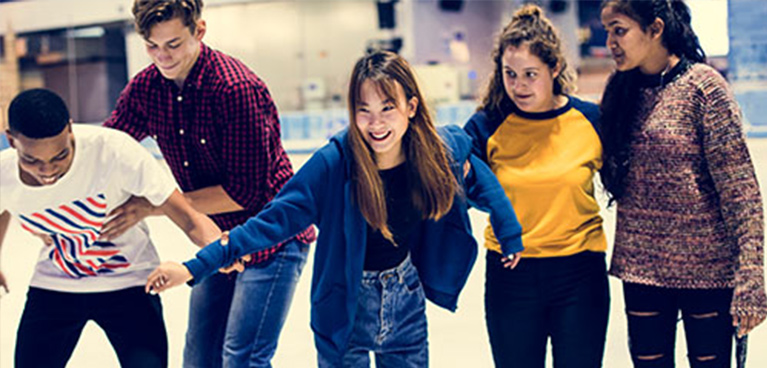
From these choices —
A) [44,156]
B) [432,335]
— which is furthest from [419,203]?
[432,335]

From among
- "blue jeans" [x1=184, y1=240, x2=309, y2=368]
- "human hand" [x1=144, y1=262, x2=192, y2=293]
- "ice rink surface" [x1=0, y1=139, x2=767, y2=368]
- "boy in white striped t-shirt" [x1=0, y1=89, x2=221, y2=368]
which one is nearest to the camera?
"human hand" [x1=144, y1=262, x2=192, y2=293]

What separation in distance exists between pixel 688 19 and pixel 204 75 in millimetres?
1215

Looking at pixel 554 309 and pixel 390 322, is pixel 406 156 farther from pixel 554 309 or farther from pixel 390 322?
pixel 554 309

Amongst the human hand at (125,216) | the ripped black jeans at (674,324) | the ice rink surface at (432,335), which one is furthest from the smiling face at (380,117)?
the ice rink surface at (432,335)

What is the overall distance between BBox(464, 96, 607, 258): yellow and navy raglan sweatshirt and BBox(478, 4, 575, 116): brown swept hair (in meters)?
0.03

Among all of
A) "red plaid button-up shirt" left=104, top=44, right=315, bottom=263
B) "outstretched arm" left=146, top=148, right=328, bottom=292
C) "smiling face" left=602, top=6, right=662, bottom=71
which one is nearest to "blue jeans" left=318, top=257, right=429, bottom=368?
"outstretched arm" left=146, top=148, right=328, bottom=292

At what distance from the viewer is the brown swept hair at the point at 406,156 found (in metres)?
1.93

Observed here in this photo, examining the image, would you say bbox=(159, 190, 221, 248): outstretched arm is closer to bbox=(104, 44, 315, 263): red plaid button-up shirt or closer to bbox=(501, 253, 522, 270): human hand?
bbox=(104, 44, 315, 263): red plaid button-up shirt

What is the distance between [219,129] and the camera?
2240mm

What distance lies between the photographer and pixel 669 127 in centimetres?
204

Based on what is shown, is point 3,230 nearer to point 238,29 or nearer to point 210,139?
point 210,139

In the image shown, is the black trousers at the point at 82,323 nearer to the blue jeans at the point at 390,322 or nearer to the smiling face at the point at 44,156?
the smiling face at the point at 44,156

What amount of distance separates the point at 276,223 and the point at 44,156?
0.55 metres

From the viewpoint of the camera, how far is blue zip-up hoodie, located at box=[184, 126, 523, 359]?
189 centimetres
